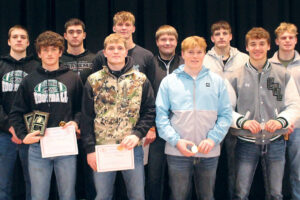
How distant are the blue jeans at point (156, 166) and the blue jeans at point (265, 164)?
2.56 ft

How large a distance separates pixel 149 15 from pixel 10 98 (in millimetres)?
2088

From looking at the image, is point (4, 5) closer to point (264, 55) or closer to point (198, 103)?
point (198, 103)

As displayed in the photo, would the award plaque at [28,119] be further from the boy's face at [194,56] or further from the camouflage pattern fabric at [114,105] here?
the boy's face at [194,56]

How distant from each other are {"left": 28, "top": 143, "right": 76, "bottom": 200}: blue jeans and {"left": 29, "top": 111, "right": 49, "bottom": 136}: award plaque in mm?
139

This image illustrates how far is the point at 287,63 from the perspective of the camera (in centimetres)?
341

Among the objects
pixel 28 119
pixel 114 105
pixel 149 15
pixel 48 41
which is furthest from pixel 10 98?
pixel 149 15

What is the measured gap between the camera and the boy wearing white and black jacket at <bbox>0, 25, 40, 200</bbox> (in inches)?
119

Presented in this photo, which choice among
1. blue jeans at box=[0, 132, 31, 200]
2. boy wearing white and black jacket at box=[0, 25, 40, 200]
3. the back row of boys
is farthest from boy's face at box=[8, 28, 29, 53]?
blue jeans at box=[0, 132, 31, 200]

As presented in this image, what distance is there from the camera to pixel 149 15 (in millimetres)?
4176

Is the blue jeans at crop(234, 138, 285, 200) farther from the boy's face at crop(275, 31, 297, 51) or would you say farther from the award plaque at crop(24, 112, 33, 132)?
the award plaque at crop(24, 112, 33, 132)

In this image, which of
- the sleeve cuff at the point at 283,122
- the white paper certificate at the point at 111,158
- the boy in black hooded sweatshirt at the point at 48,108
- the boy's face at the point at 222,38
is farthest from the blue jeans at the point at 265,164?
the boy in black hooded sweatshirt at the point at 48,108

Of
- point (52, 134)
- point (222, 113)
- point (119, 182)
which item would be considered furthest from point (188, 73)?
point (119, 182)

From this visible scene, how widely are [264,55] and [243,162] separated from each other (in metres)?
1.02

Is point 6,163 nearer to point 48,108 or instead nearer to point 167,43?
point 48,108
